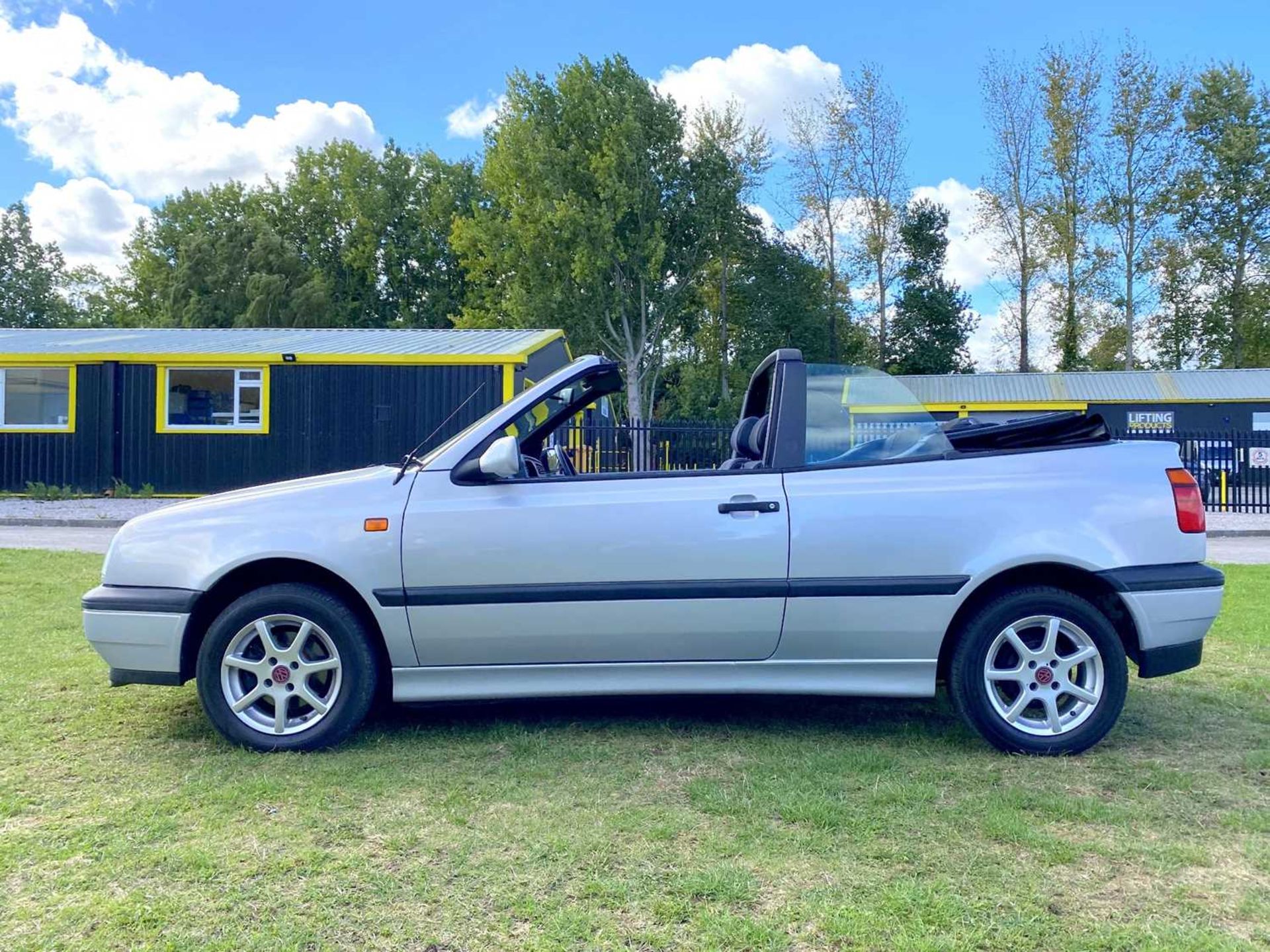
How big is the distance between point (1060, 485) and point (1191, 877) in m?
1.60

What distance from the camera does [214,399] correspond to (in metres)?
18.4

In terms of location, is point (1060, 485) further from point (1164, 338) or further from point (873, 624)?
point (1164, 338)

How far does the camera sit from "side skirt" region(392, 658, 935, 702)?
3863 millimetres

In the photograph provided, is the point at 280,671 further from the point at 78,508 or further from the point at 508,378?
the point at 78,508

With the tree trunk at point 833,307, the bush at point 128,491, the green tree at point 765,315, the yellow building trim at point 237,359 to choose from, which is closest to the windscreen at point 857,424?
the yellow building trim at point 237,359

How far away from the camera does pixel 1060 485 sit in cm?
387

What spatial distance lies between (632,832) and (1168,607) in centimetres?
238

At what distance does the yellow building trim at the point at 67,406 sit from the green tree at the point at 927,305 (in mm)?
28143

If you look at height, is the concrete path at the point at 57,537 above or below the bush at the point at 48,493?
below

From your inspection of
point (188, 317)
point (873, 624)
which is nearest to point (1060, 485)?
point (873, 624)

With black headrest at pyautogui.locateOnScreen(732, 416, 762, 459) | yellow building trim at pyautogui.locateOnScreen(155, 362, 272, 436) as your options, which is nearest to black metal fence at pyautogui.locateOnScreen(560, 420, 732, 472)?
black headrest at pyautogui.locateOnScreen(732, 416, 762, 459)

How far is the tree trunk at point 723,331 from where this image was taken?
37.9m

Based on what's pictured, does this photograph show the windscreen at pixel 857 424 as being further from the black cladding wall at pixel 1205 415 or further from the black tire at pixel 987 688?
the black cladding wall at pixel 1205 415

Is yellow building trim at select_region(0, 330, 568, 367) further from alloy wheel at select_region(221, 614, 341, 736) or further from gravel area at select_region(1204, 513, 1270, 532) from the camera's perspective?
alloy wheel at select_region(221, 614, 341, 736)
